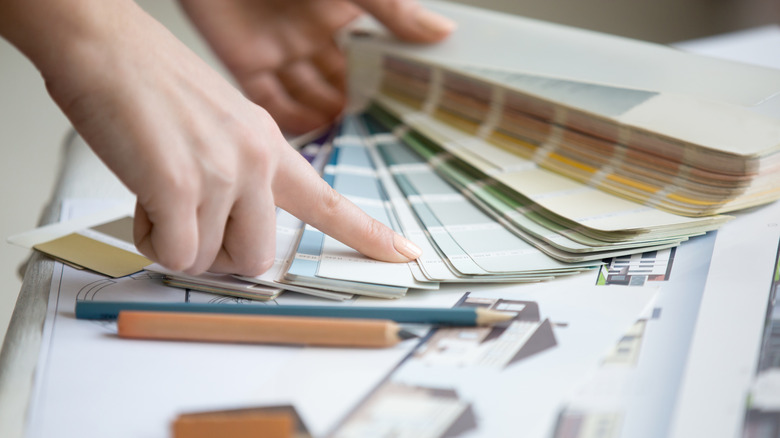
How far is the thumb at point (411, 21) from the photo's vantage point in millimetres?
867

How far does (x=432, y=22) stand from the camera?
864 millimetres

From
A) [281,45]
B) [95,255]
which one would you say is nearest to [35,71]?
[281,45]

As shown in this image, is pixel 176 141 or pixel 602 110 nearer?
pixel 176 141

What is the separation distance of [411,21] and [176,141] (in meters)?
0.50

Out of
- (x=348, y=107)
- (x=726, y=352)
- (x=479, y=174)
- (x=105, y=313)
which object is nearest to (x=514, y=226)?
(x=479, y=174)

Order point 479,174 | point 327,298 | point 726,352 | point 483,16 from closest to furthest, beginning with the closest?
point 726,352
point 327,298
point 479,174
point 483,16

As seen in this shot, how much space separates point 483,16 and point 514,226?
41 cm

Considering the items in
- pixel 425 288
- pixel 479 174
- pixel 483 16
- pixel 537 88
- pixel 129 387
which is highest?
pixel 483 16

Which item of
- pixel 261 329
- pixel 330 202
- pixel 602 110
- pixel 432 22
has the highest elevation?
pixel 432 22

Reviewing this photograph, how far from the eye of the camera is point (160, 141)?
0.45m

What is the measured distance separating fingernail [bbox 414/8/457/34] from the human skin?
400 mm

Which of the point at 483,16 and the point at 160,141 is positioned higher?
the point at 483,16

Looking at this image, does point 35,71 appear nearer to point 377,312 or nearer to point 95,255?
point 95,255

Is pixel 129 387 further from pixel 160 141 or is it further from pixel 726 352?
pixel 726 352
